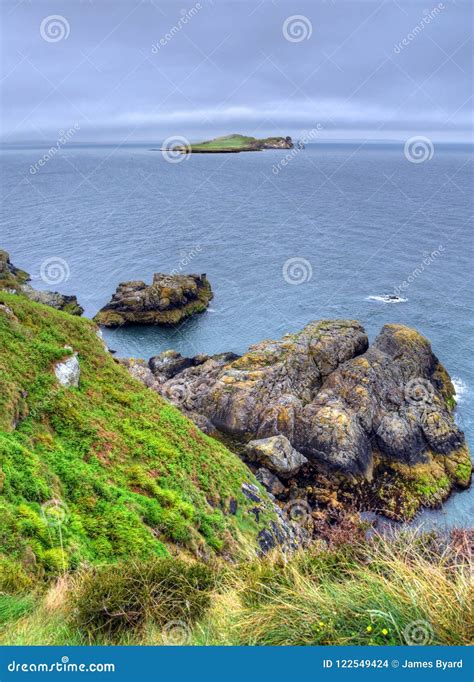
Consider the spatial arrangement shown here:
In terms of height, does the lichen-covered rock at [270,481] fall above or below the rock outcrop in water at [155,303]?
below

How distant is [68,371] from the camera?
21.2 m

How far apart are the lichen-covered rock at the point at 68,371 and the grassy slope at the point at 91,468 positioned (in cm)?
37

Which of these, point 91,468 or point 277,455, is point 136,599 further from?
point 277,455

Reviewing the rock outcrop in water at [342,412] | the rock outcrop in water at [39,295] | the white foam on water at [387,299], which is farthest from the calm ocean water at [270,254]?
the rock outcrop in water at [342,412]

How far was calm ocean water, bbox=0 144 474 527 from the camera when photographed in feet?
201

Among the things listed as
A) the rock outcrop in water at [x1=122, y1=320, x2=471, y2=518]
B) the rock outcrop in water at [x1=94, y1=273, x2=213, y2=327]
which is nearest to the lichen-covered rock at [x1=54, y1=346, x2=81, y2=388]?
the rock outcrop in water at [x1=122, y1=320, x2=471, y2=518]

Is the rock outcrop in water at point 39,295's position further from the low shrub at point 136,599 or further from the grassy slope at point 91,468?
the low shrub at point 136,599

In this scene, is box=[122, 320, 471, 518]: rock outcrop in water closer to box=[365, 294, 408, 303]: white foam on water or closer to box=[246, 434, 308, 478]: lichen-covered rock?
box=[246, 434, 308, 478]: lichen-covered rock

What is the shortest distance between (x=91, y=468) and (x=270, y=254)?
7711 centimetres

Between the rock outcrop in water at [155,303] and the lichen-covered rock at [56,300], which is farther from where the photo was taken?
the rock outcrop in water at [155,303]

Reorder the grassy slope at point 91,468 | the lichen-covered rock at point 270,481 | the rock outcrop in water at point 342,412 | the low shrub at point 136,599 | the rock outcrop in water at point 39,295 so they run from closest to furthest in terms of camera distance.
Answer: the low shrub at point 136,599 < the grassy slope at point 91,468 < the lichen-covered rock at point 270,481 < the rock outcrop in water at point 342,412 < the rock outcrop in water at point 39,295

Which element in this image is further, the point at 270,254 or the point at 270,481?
the point at 270,254

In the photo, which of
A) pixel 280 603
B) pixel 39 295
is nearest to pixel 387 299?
pixel 39 295

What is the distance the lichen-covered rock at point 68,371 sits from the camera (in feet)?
67.8
